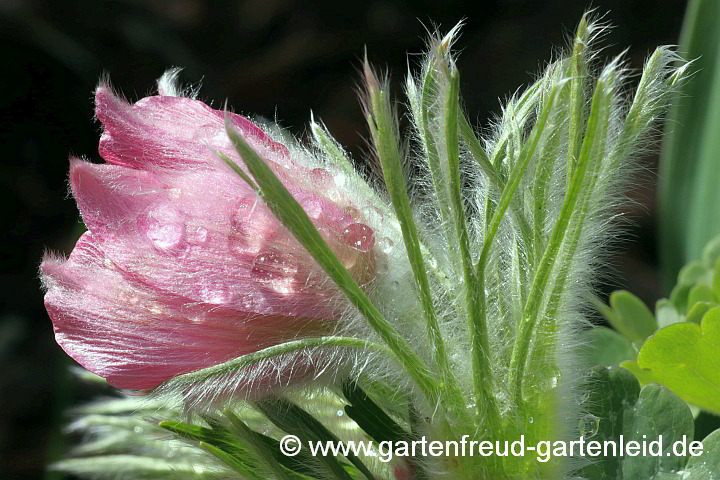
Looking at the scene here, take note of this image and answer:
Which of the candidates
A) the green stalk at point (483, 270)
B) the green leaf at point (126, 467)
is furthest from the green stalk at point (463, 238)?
the green leaf at point (126, 467)

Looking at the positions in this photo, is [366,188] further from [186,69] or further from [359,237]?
[186,69]

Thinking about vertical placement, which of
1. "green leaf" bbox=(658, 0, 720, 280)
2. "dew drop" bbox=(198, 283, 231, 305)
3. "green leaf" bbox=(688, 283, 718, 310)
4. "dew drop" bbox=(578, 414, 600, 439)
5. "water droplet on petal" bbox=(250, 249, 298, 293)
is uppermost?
"green leaf" bbox=(658, 0, 720, 280)

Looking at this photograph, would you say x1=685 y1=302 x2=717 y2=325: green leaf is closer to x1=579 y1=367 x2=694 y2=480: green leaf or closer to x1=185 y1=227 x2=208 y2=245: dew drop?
x1=579 y1=367 x2=694 y2=480: green leaf

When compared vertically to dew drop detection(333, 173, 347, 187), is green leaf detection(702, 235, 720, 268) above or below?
above

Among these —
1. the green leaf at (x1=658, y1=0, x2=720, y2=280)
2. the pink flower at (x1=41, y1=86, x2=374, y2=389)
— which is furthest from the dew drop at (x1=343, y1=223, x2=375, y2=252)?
the green leaf at (x1=658, y1=0, x2=720, y2=280)

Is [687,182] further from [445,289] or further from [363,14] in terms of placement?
[363,14]

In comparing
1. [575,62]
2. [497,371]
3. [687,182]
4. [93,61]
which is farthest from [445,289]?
[93,61]

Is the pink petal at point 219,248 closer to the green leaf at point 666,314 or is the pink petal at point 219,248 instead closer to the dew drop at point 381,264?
the dew drop at point 381,264
